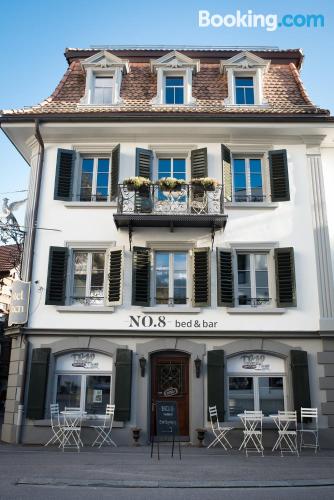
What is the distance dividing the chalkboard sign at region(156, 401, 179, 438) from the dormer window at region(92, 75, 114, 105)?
33.0 ft

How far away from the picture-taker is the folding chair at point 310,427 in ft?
41.3

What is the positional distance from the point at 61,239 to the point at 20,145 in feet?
13.1

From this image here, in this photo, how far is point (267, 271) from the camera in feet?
47.8

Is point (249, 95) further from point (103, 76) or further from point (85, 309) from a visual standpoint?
point (85, 309)

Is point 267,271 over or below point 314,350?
over

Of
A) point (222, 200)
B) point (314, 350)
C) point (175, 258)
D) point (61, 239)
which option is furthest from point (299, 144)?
point (61, 239)

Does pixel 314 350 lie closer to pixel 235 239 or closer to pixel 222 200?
pixel 235 239

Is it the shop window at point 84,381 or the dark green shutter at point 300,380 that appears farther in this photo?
the shop window at point 84,381

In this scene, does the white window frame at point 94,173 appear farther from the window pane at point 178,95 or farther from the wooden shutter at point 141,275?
the window pane at point 178,95

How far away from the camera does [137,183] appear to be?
1423 centimetres

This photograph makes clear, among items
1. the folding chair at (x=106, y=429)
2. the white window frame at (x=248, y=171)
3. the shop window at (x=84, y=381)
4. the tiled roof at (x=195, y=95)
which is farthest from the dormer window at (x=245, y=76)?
the folding chair at (x=106, y=429)

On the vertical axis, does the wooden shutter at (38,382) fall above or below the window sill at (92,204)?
below

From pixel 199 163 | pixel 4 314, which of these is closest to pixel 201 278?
pixel 199 163

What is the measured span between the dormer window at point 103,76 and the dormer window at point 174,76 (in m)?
1.28
